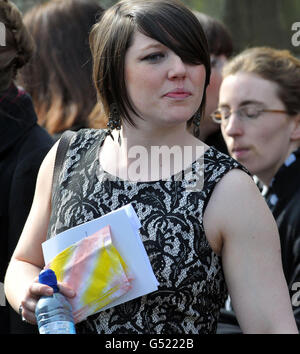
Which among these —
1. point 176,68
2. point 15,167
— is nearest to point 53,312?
point 176,68

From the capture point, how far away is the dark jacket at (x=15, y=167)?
8.11 feet

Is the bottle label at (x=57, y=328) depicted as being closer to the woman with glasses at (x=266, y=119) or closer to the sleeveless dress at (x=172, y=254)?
the sleeveless dress at (x=172, y=254)

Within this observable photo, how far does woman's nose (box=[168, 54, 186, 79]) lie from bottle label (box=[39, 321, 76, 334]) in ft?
2.39

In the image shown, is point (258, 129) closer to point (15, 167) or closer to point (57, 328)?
point (15, 167)

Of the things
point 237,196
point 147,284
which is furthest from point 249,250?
point 147,284

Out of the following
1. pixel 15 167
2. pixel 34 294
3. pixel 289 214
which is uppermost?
pixel 15 167

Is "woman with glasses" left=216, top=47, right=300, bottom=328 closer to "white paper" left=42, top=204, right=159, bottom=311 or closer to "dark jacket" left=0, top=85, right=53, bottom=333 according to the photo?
"dark jacket" left=0, top=85, right=53, bottom=333

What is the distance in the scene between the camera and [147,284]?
6.07 ft

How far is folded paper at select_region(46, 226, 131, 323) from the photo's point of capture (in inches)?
73.6

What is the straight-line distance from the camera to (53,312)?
70.0 inches

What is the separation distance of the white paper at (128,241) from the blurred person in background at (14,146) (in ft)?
1.98

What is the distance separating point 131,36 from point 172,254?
63cm

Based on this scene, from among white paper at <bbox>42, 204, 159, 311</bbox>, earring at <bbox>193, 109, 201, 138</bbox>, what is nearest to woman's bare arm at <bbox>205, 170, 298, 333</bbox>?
white paper at <bbox>42, 204, 159, 311</bbox>

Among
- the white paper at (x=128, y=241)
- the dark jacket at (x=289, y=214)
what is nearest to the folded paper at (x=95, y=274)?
the white paper at (x=128, y=241)
